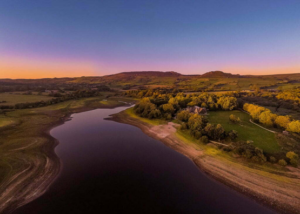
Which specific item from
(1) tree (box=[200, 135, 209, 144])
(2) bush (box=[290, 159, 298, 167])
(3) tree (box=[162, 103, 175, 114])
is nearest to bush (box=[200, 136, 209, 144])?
(1) tree (box=[200, 135, 209, 144])

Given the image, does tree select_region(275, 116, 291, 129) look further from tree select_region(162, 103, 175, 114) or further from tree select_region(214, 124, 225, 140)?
tree select_region(162, 103, 175, 114)

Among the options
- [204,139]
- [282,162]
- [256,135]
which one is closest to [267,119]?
[256,135]

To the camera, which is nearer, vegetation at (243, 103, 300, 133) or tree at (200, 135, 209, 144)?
tree at (200, 135, 209, 144)

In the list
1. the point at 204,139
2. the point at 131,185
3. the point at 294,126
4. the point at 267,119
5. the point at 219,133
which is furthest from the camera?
the point at 267,119

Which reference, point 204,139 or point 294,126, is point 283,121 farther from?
point 204,139

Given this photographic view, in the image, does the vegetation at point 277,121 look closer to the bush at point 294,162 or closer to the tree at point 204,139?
the bush at point 294,162

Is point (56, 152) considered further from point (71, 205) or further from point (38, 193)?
point (71, 205)

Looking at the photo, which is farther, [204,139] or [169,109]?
[169,109]
